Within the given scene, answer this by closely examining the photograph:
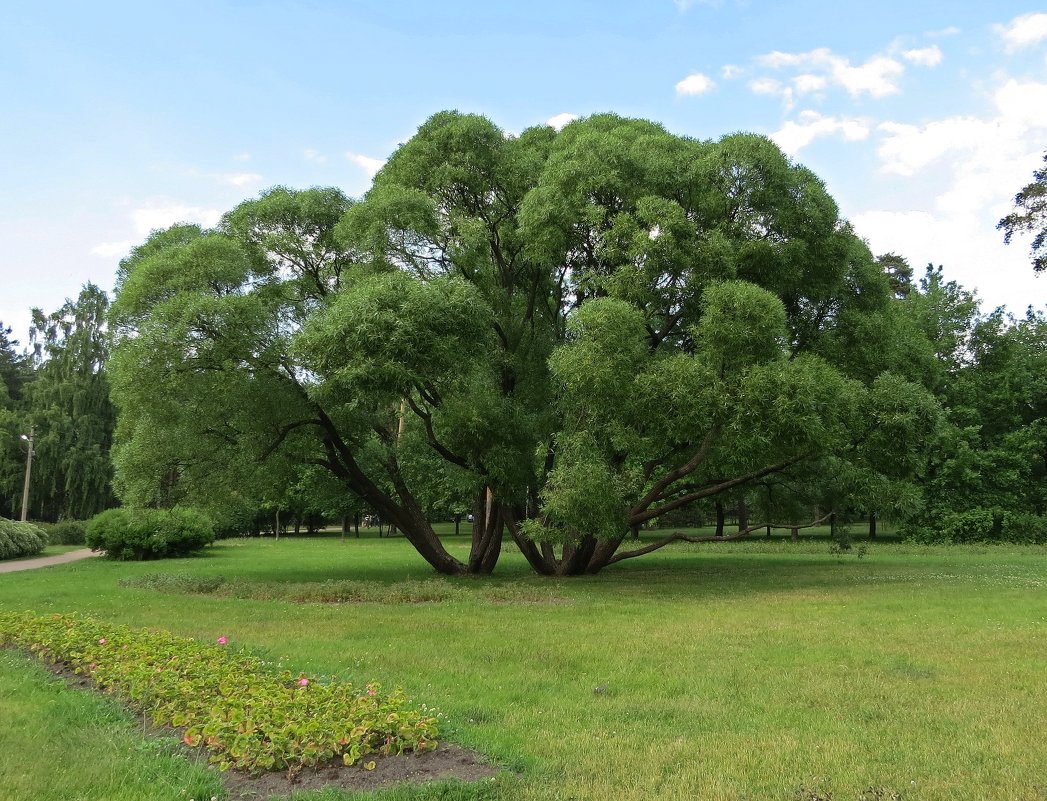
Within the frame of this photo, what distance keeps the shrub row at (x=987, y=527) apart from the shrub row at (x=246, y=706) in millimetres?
35704

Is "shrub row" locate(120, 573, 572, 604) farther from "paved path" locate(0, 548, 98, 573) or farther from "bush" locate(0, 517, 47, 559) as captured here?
"bush" locate(0, 517, 47, 559)

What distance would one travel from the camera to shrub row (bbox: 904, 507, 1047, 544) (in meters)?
34.0

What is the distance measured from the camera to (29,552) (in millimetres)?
27875

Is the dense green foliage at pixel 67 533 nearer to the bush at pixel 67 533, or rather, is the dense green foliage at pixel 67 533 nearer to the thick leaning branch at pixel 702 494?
the bush at pixel 67 533

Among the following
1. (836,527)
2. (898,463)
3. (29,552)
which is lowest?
(29,552)

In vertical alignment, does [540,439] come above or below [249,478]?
above

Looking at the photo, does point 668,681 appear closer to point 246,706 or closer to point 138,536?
point 246,706

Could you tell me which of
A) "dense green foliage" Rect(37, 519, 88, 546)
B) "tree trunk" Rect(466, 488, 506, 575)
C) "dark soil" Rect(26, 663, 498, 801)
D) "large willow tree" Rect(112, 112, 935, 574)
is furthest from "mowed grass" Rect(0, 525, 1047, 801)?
"dense green foliage" Rect(37, 519, 88, 546)

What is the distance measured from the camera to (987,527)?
34188 millimetres

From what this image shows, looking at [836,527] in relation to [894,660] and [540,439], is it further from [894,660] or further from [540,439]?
[894,660]

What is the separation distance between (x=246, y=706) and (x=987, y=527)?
37.7m

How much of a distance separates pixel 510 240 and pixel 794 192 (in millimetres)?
6839

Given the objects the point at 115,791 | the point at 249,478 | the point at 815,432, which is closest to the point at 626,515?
the point at 815,432

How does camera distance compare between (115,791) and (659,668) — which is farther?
(659,668)
